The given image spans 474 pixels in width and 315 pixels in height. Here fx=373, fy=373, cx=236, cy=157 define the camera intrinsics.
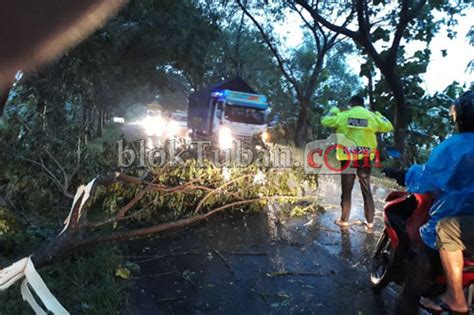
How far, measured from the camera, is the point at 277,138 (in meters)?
16.7

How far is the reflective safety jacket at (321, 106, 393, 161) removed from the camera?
208 inches

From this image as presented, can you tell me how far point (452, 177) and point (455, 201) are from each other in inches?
6.5

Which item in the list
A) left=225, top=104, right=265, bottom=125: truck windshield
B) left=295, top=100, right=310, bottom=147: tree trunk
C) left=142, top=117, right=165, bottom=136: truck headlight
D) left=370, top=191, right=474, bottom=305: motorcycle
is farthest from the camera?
left=142, top=117, right=165, bottom=136: truck headlight

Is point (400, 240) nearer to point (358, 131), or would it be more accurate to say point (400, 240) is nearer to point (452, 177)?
point (452, 177)

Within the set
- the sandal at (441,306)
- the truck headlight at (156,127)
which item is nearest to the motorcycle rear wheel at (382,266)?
the sandal at (441,306)

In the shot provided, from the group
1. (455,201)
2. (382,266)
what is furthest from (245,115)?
(455,201)

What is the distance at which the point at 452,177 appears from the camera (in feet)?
8.02

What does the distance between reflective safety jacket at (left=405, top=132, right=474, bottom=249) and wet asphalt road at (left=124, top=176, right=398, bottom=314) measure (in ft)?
4.53

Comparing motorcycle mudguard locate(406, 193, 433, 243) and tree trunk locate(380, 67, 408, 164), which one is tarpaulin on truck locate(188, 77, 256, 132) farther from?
motorcycle mudguard locate(406, 193, 433, 243)

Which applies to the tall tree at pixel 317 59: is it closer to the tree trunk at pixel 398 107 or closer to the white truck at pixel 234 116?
the white truck at pixel 234 116

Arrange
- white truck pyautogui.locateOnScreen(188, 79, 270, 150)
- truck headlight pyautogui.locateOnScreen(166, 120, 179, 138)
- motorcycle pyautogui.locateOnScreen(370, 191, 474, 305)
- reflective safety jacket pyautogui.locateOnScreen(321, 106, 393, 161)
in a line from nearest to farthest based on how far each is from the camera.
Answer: motorcycle pyautogui.locateOnScreen(370, 191, 474, 305)
reflective safety jacket pyautogui.locateOnScreen(321, 106, 393, 161)
white truck pyautogui.locateOnScreen(188, 79, 270, 150)
truck headlight pyautogui.locateOnScreen(166, 120, 179, 138)

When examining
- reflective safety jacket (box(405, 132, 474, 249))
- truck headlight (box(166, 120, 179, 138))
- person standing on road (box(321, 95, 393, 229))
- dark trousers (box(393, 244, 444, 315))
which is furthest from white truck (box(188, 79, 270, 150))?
reflective safety jacket (box(405, 132, 474, 249))

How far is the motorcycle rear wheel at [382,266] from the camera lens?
345cm

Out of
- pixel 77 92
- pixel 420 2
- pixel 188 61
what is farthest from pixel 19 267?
pixel 188 61
